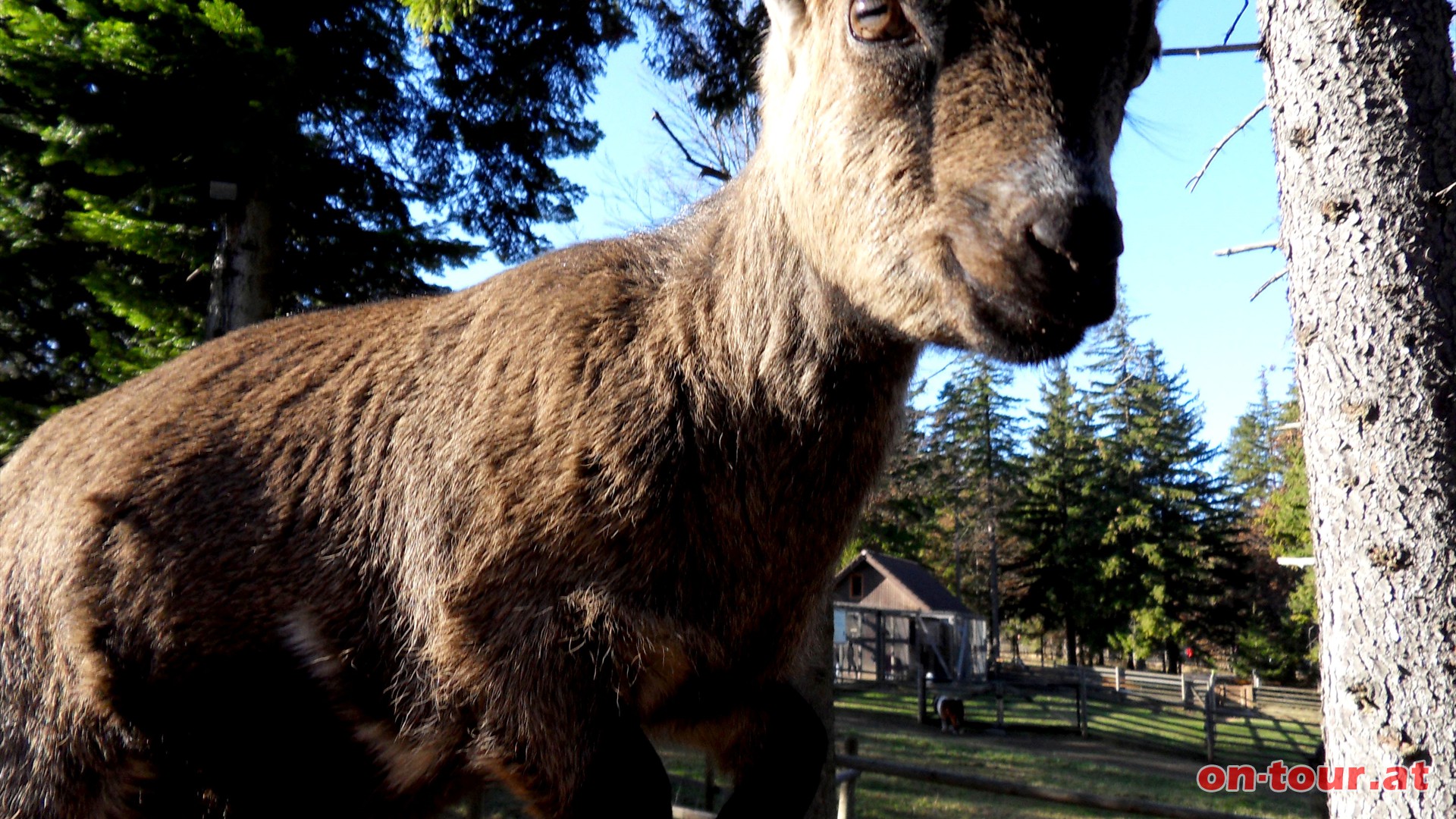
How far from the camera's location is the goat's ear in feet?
7.41

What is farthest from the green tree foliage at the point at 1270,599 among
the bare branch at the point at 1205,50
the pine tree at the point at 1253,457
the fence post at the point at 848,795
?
the bare branch at the point at 1205,50

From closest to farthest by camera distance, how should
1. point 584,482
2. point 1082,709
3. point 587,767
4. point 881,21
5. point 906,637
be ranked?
point 881,21 → point 587,767 → point 584,482 → point 1082,709 → point 906,637

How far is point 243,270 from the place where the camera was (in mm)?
6340

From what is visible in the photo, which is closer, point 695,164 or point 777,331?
point 777,331

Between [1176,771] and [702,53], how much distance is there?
18.0m

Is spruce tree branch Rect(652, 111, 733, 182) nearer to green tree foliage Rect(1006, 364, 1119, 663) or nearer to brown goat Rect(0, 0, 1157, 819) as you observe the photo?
brown goat Rect(0, 0, 1157, 819)

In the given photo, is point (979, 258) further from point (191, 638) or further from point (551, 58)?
point (551, 58)

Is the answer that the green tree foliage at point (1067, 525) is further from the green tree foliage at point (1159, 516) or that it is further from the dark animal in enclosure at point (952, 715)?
the dark animal in enclosure at point (952, 715)

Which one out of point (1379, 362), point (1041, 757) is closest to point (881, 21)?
point (1379, 362)

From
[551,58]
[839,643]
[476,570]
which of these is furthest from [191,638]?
[839,643]

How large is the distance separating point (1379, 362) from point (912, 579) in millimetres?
38034

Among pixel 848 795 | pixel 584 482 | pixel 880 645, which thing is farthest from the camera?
pixel 880 645

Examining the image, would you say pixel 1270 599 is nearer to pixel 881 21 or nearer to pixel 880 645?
pixel 880 645

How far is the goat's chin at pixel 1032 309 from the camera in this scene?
66.1 inches
